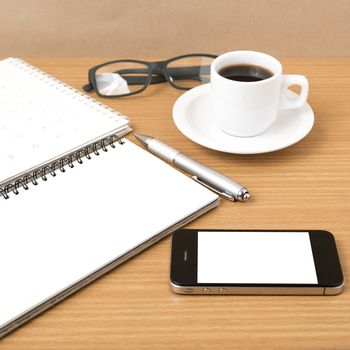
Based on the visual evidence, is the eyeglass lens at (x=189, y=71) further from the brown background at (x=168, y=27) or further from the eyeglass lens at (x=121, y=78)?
the brown background at (x=168, y=27)

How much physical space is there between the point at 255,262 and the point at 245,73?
0.30m

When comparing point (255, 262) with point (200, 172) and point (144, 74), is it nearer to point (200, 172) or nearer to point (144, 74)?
point (200, 172)

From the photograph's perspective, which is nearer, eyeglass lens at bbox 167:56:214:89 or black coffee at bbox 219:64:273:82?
black coffee at bbox 219:64:273:82

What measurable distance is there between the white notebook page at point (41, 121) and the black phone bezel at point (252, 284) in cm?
21

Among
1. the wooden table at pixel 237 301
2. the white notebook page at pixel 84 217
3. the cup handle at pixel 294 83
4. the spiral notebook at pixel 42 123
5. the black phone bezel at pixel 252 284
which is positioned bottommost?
the wooden table at pixel 237 301

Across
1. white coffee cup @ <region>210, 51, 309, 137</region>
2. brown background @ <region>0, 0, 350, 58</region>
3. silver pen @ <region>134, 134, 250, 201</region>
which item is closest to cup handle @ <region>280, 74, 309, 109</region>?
white coffee cup @ <region>210, 51, 309, 137</region>

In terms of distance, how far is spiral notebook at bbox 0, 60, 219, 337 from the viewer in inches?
22.2

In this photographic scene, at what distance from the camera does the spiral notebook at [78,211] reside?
22.2 inches

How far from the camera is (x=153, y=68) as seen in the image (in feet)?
3.04

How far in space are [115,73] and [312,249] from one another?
0.47 meters

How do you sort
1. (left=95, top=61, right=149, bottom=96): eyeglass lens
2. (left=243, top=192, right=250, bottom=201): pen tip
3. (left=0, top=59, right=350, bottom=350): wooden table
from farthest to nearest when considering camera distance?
(left=95, top=61, right=149, bottom=96): eyeglass lens
(left=243, top=192, right=250, bottom=201): pen tip
(left=0, top=59, right=350, bottom=350): wooden table

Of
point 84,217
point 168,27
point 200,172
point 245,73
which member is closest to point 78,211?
point 84,217

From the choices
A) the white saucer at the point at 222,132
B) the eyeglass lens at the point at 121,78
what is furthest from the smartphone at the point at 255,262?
the eyeglass lens at the point at 121,78

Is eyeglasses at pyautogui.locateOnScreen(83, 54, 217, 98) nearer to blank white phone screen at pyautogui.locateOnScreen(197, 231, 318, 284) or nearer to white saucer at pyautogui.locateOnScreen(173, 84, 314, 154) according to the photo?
white saucer at pyautogui.locateOnScreen(173, 84, 314, 154)
